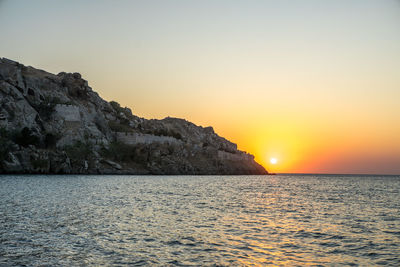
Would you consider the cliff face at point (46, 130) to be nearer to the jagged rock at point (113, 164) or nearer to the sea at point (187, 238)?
the jagged rock at point (113, 164)

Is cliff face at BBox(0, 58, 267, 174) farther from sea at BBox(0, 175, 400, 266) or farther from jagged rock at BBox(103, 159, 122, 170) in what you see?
sea at BBox(0, 175, 400, 266)

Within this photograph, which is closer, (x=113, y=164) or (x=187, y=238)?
(x=187, y=238)

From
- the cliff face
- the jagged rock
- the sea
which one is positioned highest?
the cliff face

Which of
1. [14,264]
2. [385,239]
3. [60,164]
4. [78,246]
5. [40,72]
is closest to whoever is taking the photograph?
[14,264]

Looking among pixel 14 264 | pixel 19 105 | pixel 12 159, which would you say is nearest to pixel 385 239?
pixel 14 264

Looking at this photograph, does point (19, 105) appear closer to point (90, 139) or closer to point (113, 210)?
point (90, 139)

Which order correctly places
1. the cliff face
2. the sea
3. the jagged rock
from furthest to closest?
the jagged rock → the cliff face → the sea

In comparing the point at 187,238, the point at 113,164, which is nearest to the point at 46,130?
the point at 113,164

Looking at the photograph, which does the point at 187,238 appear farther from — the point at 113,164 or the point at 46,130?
the point at 113,164

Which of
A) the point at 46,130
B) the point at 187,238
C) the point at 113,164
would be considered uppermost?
the point at 46,130

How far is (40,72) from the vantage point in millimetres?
198500

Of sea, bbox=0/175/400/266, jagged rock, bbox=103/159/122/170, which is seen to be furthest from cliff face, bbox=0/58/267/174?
sea, bbox=0/175/400/266

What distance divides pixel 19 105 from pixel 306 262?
158m

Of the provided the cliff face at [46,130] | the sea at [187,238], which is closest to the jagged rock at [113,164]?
the cliff face at [46,130]
